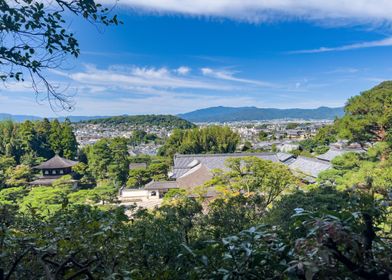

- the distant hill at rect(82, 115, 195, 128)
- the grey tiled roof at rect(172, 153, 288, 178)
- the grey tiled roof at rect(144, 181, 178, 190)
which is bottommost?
the grey tiled roof at rect(144, 181, 178, 190)

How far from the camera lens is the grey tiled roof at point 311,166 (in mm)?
15977

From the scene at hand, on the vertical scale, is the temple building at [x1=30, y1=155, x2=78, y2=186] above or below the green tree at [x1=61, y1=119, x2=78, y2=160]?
below

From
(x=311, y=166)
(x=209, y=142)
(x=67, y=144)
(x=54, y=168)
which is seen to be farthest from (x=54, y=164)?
(x=311, y=166)

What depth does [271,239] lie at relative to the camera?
2.87 feet

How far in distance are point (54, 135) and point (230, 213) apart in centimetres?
2596

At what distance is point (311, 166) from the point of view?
17.2 meters

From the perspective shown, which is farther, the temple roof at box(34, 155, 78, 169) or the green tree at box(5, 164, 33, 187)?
the temple roof at box(34, 155, 78, 169)

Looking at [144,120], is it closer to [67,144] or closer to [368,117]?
[67,144]

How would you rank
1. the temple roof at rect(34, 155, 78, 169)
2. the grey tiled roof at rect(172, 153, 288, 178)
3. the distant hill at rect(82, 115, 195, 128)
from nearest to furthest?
1. the grey tiled roof at rect(172, 153, 288, 178)
2. the temple roof at rect(34, 155, 78, 169)
3. the distant hill at rect(82, 115, 195, 128)

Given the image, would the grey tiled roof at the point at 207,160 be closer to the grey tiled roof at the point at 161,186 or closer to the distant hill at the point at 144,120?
the grey tiled roof at the point at 161,186

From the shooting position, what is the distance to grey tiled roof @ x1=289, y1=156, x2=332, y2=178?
629 inches

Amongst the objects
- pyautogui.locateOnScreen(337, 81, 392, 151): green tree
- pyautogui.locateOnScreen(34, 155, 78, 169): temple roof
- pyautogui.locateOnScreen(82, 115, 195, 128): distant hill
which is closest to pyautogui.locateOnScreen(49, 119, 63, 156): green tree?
pyautogui.locateOnScreen(34, 155, 78, 169): temple roof

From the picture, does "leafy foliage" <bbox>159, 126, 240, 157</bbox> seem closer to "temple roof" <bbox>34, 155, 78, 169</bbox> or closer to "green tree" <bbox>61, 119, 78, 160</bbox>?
"green tree" <bbox>61, 119, 78, 160</bbox>

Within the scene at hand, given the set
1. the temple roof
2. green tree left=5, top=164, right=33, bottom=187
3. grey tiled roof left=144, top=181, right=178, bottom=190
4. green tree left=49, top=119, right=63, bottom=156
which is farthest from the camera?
green tree left=49, top=119, right=63, bottom=156
